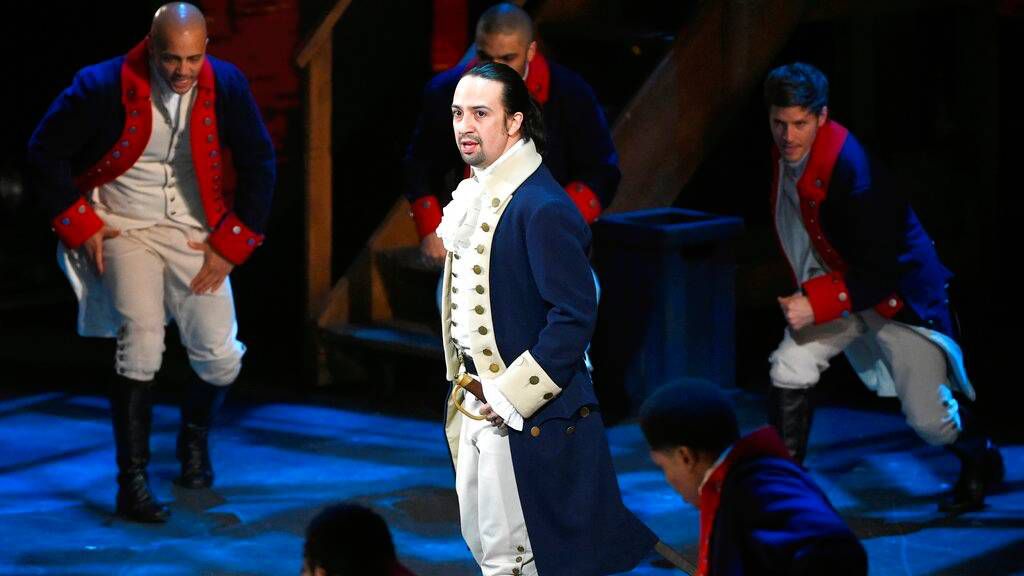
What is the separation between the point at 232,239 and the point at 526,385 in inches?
90.0

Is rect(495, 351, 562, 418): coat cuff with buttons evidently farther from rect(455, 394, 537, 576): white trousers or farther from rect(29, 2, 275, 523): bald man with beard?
rect(29, 2, 275, 523): bald man with beard

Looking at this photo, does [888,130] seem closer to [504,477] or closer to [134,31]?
[134,31]

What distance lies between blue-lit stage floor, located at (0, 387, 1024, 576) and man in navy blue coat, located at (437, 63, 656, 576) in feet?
4.00

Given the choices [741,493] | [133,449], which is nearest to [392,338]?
[133,449]

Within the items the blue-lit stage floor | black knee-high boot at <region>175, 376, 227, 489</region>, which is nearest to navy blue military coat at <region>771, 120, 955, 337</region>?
the blue-lit stage floor

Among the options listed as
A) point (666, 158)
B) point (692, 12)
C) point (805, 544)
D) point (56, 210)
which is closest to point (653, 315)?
point (666, 158)

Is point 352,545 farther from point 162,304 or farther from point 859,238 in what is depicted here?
point 162,304

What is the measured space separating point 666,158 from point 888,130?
3.27m

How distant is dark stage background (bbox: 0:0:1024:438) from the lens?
8.75m

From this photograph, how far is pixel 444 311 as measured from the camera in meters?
4.43

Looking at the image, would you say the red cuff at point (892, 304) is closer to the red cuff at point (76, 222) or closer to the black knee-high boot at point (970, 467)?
the black knee-high boot at point (970, 467)

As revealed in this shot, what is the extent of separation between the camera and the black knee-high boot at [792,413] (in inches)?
233

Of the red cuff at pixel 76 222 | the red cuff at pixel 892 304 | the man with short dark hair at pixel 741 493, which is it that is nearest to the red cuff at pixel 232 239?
the red cuff at pixel 76 222

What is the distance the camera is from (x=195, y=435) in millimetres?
6363
